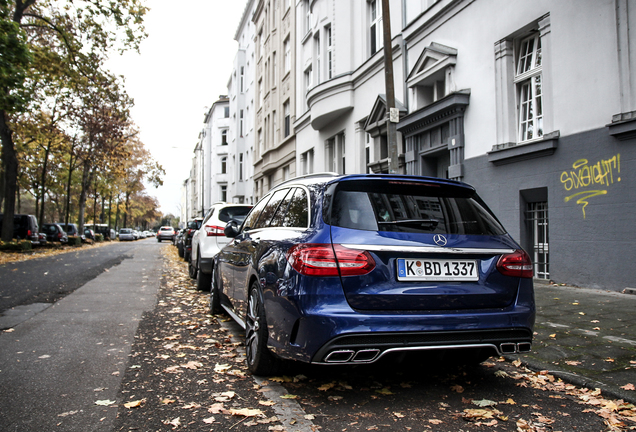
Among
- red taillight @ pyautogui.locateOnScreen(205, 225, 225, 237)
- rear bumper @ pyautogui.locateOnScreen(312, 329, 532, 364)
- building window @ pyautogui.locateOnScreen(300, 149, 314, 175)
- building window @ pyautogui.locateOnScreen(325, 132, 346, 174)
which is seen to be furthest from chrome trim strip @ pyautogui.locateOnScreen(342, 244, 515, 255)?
building window @ pyautogui.locateOnScreen(300, 149, 314, 175)

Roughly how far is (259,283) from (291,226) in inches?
20.8

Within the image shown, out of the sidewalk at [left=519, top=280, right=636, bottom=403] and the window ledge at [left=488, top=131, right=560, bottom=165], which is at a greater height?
the window ledge at [left=488, top=131, right=560, bottom=165]

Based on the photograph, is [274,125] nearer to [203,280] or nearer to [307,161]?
[307,161]

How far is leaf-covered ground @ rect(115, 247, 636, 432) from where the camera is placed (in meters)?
3.14

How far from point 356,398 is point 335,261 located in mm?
1061

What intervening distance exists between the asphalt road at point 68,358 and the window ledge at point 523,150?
24.2 feet

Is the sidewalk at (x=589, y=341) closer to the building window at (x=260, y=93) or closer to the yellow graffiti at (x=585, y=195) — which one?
the yellow graffiti at (x=585, y=195)

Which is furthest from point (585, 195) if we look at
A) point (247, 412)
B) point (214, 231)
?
point (247, 412)

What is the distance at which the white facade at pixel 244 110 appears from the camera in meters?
41.5

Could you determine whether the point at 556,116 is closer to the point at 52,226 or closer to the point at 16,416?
the point at 16,416

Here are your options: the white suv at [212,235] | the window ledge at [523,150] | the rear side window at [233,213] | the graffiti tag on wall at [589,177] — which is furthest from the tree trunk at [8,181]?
the graffiti tag on wall at [589,177]

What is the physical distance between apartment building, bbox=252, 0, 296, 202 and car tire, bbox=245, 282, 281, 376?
73.1ft

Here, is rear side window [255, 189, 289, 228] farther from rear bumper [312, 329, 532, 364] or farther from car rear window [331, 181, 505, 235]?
rear bumper [312, 329, 532, 364]

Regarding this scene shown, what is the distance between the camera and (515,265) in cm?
366
